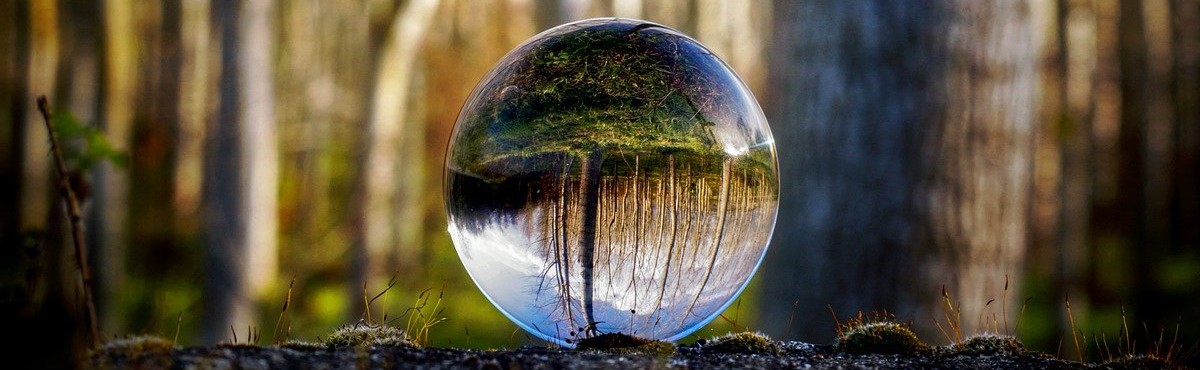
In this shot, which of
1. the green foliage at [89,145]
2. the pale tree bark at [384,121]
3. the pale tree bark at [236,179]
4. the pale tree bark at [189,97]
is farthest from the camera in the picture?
the pale tree bark at [189,97]

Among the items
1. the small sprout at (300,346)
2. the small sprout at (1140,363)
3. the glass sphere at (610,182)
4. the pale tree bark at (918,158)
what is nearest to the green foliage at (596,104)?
the glass sphere at (610,182)

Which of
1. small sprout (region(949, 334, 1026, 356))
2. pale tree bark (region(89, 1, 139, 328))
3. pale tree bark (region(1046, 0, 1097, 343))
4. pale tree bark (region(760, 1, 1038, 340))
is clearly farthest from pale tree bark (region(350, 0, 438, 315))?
pale tree bark (region(1046, 0, 1097, 343))

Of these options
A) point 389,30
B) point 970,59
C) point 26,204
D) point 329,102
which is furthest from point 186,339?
point 970,59

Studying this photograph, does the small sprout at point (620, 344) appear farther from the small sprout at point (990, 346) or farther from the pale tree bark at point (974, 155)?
the pale tree bark at point (974, 155)

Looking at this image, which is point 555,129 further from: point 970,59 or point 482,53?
point 482,53

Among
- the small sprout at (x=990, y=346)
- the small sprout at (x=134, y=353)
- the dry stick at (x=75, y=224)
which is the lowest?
the small sprout at (x=990, y=346)

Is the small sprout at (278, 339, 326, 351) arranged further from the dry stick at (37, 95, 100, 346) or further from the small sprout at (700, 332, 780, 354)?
the small sprout at (700, 332, 780, 354)

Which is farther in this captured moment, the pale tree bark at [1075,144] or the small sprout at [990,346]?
the pale tree bark at [1075,144]
